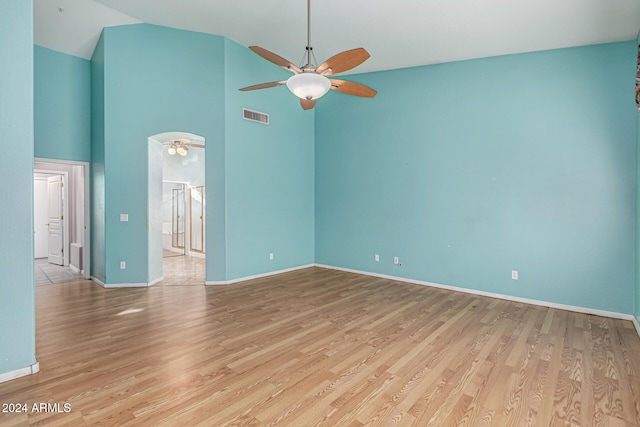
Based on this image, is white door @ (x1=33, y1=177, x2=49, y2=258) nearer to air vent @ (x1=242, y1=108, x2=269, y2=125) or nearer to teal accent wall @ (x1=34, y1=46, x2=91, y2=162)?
teal accent wall @ (x1=34, y1=46, x2=91, y2=162)

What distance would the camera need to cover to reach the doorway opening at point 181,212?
527cm

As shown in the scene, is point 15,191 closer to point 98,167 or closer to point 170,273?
point 98,167

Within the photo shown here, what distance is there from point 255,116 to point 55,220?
534 centimetres

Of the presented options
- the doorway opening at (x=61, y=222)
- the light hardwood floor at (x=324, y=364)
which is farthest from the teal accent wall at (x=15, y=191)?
the doorway opening at (x=61, y=222)

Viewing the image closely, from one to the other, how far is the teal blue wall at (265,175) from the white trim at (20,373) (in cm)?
274

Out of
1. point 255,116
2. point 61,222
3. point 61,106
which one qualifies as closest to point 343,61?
point 255,116

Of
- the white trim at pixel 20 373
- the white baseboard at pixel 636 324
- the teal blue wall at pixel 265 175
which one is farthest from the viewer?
the teal blue wall at pixel 265 175

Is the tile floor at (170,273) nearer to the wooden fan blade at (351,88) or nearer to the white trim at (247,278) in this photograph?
the white trim at (247,278)

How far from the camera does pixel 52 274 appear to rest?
579cm

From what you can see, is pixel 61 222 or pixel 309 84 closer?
pixel 309 84

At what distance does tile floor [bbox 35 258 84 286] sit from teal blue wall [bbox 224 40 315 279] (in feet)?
9.58

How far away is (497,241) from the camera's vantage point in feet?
14.9

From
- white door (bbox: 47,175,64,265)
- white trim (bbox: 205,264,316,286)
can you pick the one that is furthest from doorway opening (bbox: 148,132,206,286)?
white door (bbox: 47,175,64,265)

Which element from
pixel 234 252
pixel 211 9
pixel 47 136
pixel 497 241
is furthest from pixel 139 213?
pixel 497 241
